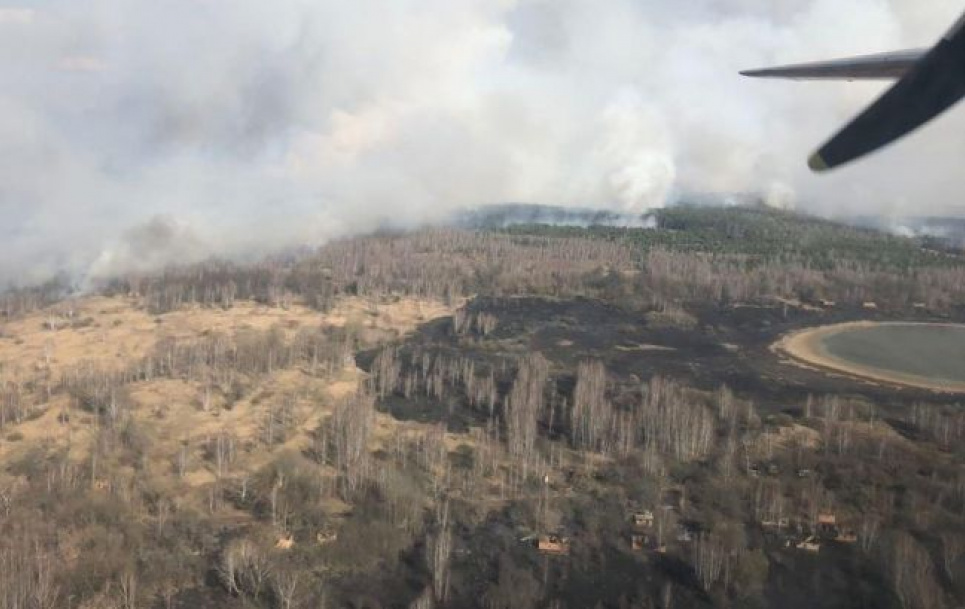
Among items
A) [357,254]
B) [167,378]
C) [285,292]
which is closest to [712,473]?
[167,378]

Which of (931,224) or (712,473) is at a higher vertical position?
(931,224)

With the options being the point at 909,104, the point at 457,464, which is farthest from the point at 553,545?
the point at 909,104

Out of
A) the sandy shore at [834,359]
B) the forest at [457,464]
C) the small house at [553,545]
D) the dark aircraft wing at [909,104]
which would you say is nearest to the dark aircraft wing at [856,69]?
the dark aircraft wing at [909,104]

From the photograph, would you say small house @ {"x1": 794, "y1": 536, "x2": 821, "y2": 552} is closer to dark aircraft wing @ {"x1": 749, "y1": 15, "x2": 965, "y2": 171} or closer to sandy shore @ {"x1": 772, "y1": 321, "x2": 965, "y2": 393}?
sandy shore @ {"x1": 772, "y1": 321, "x2": 965, "y2": 393}

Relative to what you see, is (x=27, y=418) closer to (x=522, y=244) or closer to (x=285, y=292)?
(x=285, y=292)

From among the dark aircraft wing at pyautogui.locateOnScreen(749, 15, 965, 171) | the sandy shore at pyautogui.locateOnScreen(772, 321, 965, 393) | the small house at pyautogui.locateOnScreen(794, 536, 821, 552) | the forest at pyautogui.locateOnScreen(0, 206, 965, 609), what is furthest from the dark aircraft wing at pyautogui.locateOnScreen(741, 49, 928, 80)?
the sandy shore at pyautogui.locateOnScreen(772, 321, 965, 393)

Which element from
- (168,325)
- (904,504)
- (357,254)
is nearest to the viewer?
(904,504)

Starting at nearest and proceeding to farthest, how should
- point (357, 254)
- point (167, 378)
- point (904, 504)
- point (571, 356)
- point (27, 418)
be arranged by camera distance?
point (904, 504), point (27, 418), point (167, 378), point (571, 356), point (357, 254)
